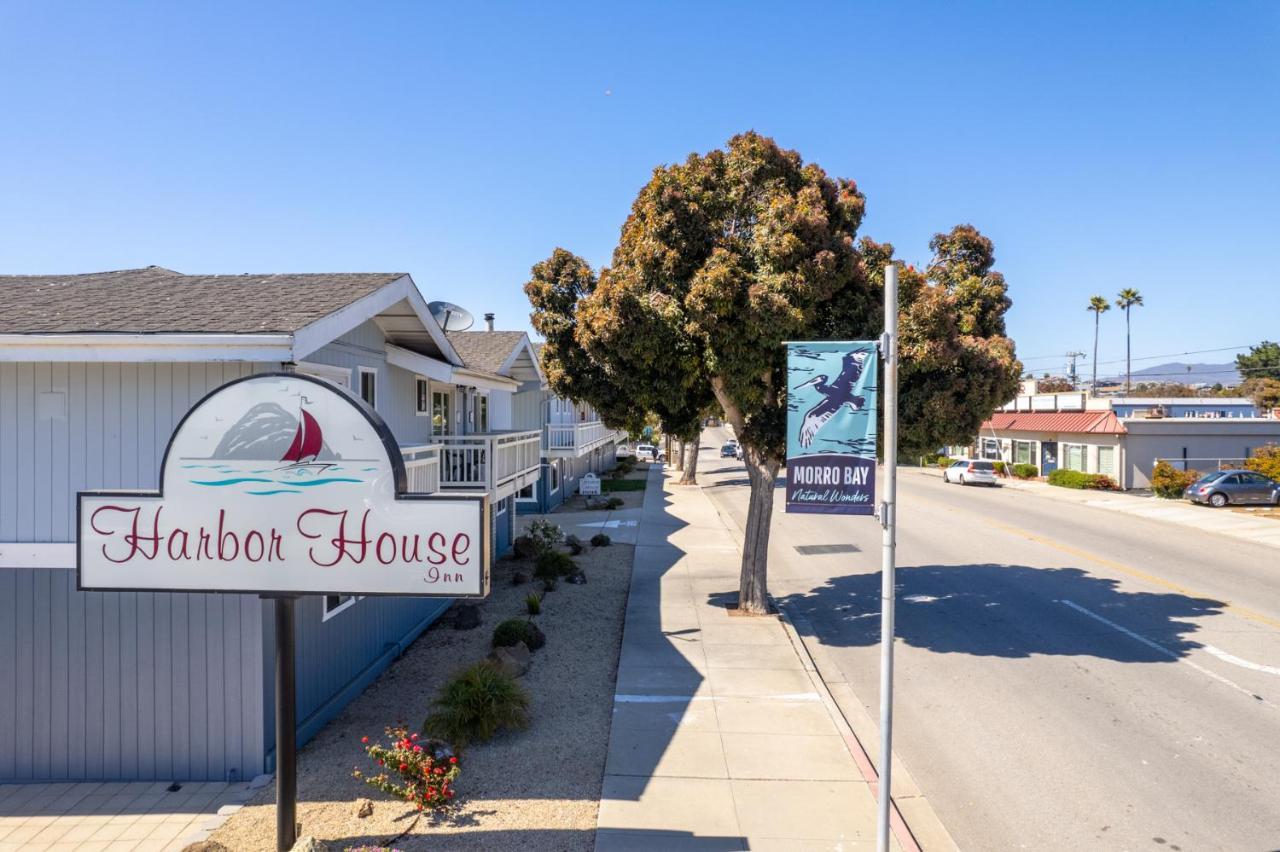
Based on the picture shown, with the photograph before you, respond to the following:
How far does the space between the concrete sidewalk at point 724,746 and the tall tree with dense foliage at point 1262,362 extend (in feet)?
335

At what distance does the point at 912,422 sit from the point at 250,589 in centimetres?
1066

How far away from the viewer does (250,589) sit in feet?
20.5

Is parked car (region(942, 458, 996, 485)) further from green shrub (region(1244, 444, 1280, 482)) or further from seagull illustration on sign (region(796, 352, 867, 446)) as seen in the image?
seagull illustration on sign (region(796, 352, 867, 446))

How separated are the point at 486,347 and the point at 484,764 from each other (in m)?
16.2

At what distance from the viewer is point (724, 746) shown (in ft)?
29.2

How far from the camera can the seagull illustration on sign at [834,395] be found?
20.4 ft

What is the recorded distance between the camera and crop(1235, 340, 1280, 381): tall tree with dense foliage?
87.7m

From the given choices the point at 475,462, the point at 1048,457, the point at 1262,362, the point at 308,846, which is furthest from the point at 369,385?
the point at 1262,362

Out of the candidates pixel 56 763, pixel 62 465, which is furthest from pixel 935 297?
pixel 56 763

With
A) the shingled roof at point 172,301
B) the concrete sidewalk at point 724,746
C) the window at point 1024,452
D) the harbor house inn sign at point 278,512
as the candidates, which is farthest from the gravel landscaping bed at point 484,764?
the window at point 1024,452

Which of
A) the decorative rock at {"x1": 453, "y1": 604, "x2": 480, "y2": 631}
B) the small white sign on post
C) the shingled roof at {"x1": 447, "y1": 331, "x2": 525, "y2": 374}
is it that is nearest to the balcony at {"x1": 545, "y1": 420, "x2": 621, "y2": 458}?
the small white sign on post

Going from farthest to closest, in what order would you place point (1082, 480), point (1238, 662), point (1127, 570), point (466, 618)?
point (1082, 480) < point (1127, 570) < point (466, 618) < point (1238, 662)

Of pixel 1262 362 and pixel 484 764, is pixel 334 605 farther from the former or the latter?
pixel 1262 362

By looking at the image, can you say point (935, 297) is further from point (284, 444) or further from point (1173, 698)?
point (284, 444)
